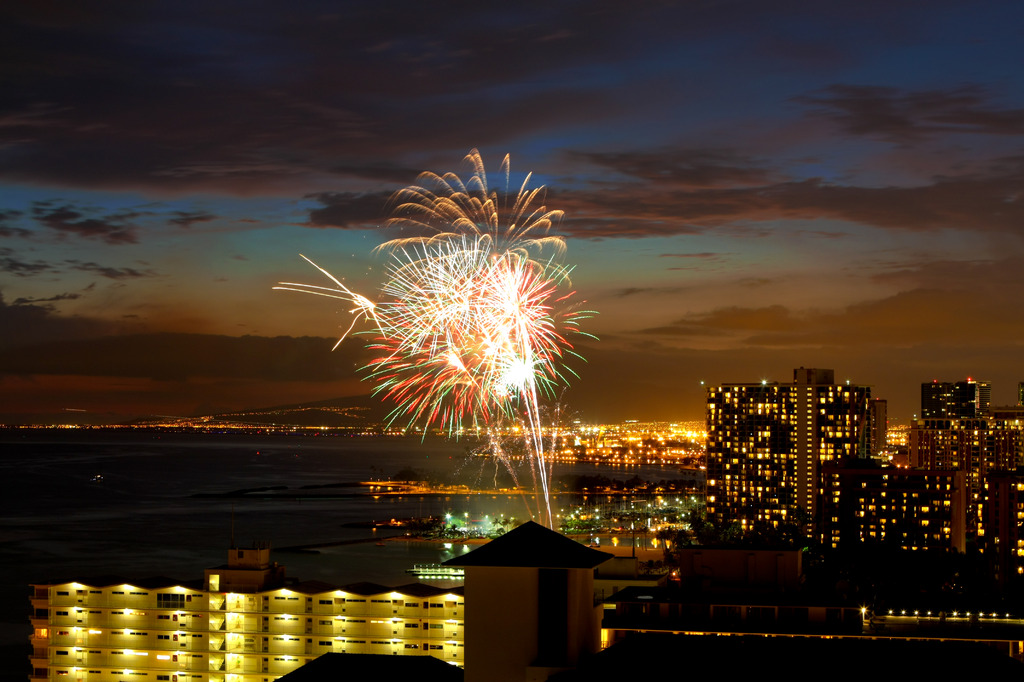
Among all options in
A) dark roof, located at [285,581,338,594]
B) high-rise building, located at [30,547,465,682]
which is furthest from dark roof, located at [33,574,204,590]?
dark roof, located at [285,581,338,594]

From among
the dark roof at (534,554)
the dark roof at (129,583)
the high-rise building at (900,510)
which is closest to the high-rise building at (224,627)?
the dark roof at (129,583)

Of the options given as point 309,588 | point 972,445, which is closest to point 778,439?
point 972,445

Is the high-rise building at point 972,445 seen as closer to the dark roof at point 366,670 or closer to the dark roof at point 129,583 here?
the dark roof at point 129,583

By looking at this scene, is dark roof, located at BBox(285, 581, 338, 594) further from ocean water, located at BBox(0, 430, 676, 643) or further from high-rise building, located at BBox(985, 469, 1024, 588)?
high-rise building, located at BBox(985, 469, 1024, 588)

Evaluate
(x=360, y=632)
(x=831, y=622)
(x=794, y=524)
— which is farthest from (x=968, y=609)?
(x=794, y=524)

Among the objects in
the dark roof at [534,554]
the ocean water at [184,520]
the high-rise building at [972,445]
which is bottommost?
the ocean water at [184,520]

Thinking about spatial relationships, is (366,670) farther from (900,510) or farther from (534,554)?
(900,510)
